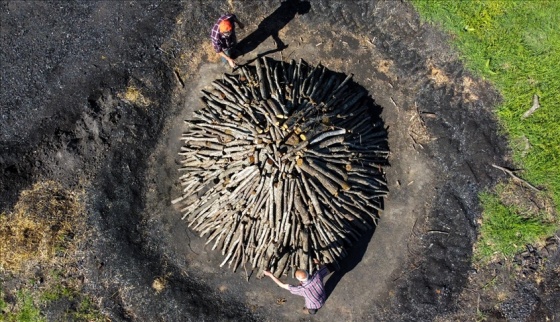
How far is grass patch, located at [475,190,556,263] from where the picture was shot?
8.89 meters

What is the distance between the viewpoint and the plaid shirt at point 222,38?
327 inches

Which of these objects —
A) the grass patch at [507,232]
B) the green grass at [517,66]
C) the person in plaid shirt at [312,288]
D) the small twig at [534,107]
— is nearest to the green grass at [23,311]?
the person in plaid shirt at [312,288]

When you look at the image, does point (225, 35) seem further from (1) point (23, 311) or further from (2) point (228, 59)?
(1) point (23, 311)

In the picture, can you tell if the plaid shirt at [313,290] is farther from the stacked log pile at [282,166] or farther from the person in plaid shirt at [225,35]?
the person in plaid shirt at [225,35]

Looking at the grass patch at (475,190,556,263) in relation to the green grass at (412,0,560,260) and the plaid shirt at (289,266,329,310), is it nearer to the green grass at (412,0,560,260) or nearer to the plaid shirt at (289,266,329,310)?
the green grass at (412,0,560,260)

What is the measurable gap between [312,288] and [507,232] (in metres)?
4.13

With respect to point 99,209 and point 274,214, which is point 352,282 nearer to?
point 274,214

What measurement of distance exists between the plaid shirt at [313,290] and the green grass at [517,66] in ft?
11.4

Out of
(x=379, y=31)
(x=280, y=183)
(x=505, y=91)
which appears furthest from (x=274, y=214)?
(x=505, y=91)

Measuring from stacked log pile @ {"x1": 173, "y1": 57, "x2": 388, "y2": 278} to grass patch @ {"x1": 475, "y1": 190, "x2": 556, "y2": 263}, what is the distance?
2207 mm

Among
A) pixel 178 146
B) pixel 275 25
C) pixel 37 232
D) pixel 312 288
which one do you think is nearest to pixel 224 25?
pixel 275 25

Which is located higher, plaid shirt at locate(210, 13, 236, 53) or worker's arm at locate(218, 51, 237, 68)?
plaid shirt at locate(210, 13, 236, 53)

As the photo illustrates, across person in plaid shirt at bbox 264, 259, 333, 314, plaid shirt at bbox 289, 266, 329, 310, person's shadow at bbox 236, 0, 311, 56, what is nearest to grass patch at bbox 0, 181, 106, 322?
person in plaid shirt at bbox 264, 259, 333, 314

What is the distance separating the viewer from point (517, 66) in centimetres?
909
